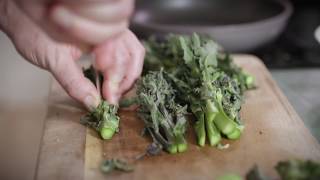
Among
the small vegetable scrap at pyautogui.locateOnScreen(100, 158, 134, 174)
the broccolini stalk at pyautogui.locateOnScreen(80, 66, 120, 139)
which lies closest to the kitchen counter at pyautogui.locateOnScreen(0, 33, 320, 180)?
the broccolini stalk at pyautogui.locateOnScreen(80, 66, 120, 139)

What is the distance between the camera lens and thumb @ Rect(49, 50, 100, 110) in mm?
1088

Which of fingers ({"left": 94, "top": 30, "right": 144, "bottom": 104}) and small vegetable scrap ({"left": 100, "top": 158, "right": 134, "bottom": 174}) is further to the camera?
fingers ({"left": 94, "top": 30, "right": 144, "bottom": 104})

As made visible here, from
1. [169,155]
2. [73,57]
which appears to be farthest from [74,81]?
[169,155]

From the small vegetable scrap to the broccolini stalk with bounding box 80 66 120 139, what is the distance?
11 cm

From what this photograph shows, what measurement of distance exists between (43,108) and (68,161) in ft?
2.14

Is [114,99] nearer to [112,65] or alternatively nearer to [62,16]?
[112,65]

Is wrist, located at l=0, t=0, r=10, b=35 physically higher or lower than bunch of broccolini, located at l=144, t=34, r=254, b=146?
higher

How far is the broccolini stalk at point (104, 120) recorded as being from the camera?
1.09 m

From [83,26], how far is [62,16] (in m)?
0.05

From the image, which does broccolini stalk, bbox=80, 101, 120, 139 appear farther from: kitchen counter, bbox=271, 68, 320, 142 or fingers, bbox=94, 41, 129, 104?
kitchen counter, bbox=271, 68, 320, 142

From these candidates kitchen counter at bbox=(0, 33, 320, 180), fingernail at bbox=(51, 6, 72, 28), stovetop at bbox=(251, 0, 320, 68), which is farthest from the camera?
stovetop at bbox=(251, 0, 320, 68)

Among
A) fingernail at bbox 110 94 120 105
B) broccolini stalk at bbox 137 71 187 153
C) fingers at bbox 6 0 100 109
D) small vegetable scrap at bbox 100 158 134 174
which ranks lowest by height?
fingernail at bbox 110 94 120 105

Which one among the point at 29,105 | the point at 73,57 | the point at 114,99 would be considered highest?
the point at 73,57

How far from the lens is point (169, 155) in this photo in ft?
3.38
